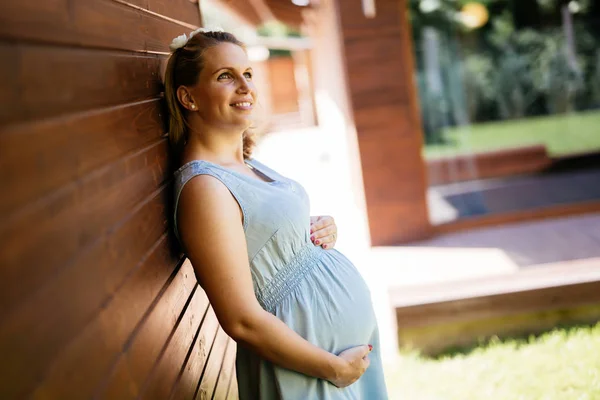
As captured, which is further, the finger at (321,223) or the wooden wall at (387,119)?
the wooden wall at (387,119)

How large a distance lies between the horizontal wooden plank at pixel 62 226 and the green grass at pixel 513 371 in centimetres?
254

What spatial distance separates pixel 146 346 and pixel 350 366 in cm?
58

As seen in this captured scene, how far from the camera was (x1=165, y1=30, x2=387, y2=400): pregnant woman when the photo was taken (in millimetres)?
1606

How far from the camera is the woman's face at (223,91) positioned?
6.05 feet

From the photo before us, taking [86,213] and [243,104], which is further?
[243,104]

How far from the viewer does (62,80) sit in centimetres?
107

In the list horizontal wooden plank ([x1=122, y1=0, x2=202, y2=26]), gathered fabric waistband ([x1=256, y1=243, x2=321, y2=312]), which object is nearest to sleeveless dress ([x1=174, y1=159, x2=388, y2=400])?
gathered fabric waistband ([x1=256, y1=243, x2=321, y2=312])

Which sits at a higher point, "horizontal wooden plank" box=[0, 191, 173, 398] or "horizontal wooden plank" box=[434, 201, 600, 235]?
"horizontal wooden plank" box=[0, 191, 173, 398]

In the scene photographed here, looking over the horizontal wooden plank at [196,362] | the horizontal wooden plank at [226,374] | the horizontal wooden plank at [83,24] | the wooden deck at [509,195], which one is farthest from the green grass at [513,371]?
the wooden deck at [509,195]

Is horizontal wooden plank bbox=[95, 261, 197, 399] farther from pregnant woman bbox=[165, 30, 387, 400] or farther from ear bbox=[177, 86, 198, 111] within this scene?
ear bbox=[177, 86, 198, 111]

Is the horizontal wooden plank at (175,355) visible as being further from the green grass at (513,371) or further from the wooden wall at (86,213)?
the green grass at (513,371)

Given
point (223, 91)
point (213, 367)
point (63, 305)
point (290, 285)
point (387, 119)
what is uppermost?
point (223, 91)

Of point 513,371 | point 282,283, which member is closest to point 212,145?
point 282,283

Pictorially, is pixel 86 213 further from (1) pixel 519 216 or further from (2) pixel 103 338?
(1) pixel 519 216
